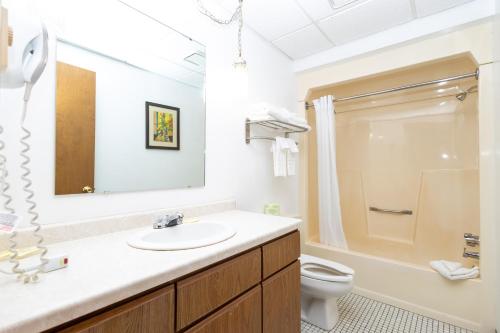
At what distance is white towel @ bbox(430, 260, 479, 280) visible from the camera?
5.22 feet

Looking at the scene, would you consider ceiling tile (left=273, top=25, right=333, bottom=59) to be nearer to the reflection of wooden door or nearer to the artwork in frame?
the artwork in frame

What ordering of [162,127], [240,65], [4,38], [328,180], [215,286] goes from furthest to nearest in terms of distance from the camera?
[328,180]
[240,65]
[162,127]
[215,286]
[4,38]

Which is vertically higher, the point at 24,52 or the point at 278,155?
the point at 24,52

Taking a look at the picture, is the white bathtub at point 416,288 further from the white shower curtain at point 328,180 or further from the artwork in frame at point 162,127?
the artwork in frame at point 162,127

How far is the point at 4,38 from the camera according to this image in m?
0.61

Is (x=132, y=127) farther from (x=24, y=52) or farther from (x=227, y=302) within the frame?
(x=227, y=302)

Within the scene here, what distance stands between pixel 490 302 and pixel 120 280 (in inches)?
85.2

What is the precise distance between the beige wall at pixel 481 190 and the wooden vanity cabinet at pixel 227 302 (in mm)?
1078

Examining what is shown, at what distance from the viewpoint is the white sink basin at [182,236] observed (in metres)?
0.85

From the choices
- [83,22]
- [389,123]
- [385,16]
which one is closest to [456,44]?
[385,16]

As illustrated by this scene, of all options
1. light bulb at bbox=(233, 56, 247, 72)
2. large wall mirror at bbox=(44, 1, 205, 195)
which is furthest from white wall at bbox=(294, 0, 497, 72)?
large wall mirror at bbox=(44, 1, 205, 195)

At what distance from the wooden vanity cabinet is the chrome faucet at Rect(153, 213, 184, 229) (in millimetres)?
412

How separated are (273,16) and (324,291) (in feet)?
6.39

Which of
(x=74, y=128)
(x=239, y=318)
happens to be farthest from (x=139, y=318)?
(x=74, y=128)
